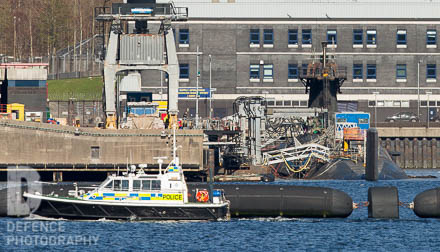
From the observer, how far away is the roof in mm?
132375

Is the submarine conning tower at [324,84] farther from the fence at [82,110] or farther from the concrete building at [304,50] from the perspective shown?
the fence at [82,110]

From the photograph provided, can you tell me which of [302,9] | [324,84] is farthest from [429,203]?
[302,9]

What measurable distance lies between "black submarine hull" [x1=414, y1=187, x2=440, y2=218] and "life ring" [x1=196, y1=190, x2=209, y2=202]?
45.1 feet

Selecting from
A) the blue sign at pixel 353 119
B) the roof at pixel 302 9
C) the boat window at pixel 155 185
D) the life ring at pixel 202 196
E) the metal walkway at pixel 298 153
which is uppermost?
the roof at pixel 302 9

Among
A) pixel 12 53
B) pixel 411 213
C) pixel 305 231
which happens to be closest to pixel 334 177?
pixel 411 213

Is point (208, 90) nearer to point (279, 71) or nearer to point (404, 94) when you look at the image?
point (279, 71)

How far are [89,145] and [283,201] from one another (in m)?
36.8

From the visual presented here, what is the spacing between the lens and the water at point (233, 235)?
5231cm

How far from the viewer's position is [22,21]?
18938 cm

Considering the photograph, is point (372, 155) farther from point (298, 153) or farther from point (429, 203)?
point (429, 203)

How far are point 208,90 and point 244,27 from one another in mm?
12054

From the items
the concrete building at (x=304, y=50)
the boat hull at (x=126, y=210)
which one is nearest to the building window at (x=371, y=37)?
the concrete building at (x=304, y=50)

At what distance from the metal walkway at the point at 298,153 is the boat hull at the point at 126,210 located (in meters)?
41.1

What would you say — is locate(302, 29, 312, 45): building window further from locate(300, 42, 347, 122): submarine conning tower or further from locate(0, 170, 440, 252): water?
locate(0, 170, 440, 252): water
